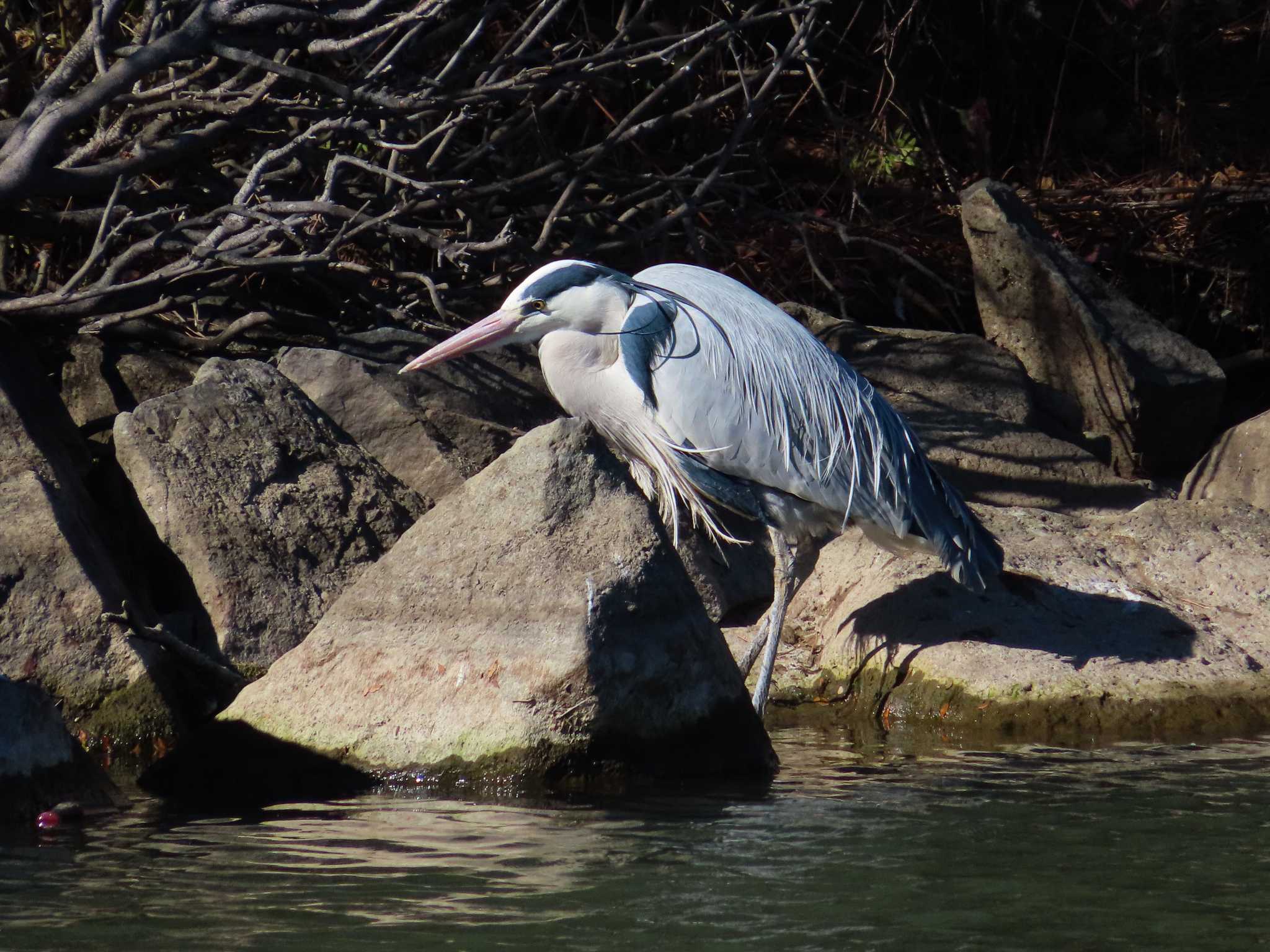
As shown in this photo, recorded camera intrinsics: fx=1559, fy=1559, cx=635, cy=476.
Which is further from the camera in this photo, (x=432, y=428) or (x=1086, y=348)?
(x=1086, y=348)

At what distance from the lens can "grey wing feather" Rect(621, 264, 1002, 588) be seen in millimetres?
5840

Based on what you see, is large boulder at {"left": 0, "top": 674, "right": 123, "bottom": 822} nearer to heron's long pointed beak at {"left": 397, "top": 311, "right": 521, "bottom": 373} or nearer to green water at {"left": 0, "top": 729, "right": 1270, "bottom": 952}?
green water at {"left": 0, "top": 729, "right": 1270, "bottom": 952}

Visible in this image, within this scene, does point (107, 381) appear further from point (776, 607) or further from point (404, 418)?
point (776, 607)

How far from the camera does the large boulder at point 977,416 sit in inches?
296

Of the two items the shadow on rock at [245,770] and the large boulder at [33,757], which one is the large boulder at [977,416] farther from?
the large boulder at [33,757]

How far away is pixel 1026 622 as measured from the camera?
599 centimetres

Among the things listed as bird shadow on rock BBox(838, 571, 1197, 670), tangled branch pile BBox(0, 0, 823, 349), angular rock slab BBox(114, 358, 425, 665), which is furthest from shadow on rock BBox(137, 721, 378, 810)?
bird shadow on rock BBox(838, 571, 1197, 670)

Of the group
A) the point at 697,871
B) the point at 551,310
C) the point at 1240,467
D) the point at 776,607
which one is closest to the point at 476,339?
the point at 551,310

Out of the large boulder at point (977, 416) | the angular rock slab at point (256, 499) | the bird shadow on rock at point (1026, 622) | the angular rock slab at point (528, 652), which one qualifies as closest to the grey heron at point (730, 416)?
the bird shadow on rock at point (1026, 622)

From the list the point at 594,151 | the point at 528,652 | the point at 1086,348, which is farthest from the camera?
the point at 1086,348

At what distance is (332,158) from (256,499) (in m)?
1.84

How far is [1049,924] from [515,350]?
4587 millimetres

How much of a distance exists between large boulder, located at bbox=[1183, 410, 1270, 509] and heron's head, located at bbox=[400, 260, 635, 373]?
316 centimetres

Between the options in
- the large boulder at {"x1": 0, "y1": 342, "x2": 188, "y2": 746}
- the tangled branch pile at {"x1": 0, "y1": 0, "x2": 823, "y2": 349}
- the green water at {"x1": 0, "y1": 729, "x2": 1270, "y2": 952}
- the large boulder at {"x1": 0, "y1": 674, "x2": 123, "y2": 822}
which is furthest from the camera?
the tangled branch pile at {"x1": 0, "y1": 0, "x2": 823, "y2": 349}
